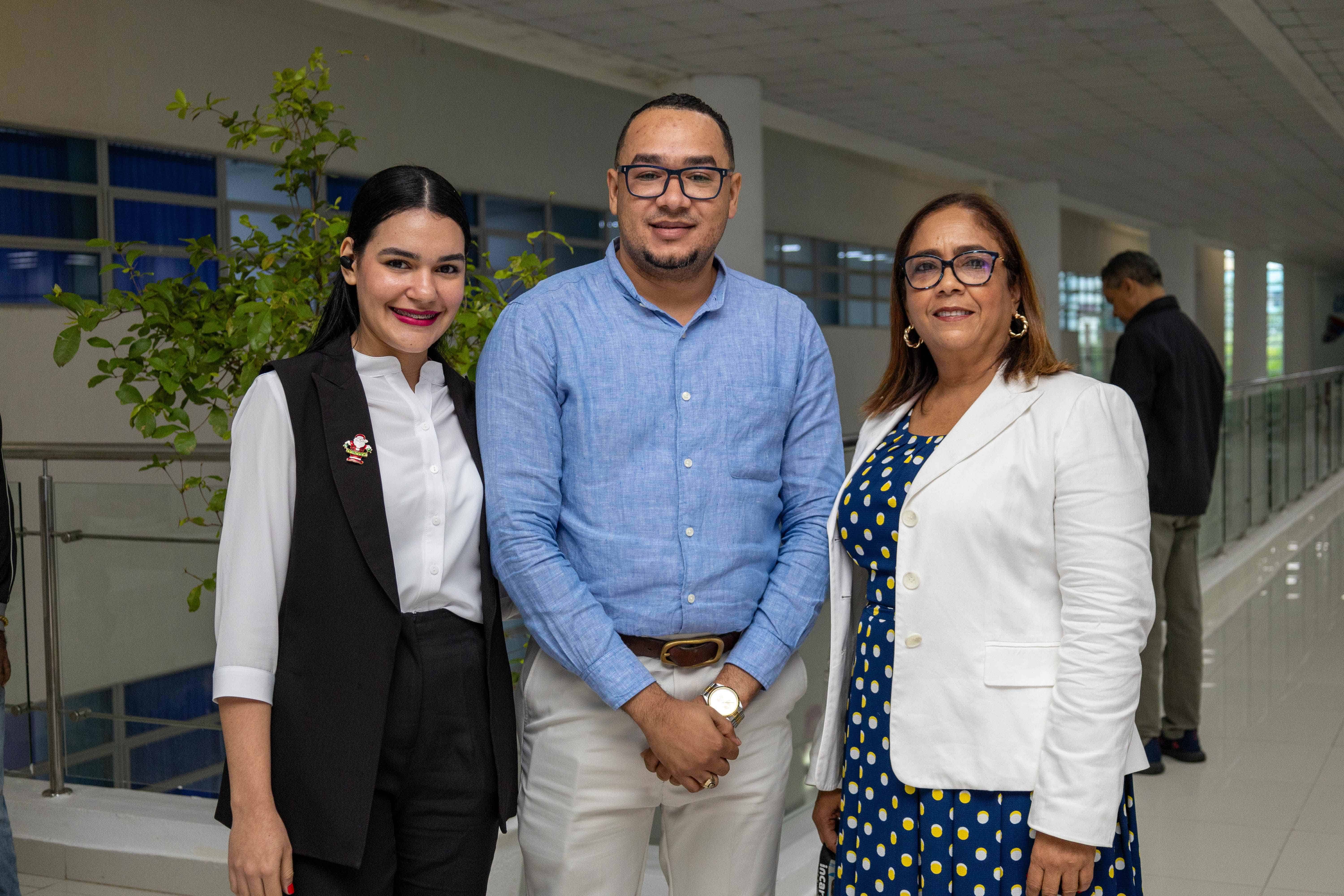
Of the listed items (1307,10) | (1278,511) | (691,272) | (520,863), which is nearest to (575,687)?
(691,272)

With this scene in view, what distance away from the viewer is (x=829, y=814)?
2.09m

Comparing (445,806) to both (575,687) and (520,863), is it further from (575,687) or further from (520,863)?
(520,863)

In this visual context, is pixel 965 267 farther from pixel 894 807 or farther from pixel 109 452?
pixel 109 452

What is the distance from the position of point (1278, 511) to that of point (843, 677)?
9.99m

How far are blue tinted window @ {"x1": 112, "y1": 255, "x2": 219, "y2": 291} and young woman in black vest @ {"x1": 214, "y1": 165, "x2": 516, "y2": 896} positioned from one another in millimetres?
7208

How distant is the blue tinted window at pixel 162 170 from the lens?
342 inches

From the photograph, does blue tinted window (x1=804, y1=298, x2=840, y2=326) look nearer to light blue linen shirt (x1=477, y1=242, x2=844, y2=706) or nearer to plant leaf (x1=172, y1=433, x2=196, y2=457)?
plant leaf (x1=172, y1=433, x2=196, y2=457)

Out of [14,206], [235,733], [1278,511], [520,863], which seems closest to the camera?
[235,733]

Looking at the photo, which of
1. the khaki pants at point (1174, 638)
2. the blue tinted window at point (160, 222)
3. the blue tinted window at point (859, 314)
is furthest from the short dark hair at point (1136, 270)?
the blue tinted window at point (859, 314)

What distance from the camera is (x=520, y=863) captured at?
3.19 metres

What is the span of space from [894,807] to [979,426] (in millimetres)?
626

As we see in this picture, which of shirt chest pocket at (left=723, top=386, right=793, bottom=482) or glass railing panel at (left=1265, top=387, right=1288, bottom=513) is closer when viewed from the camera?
shirt chest pocket at (left=723, top=386, right=793, bottom=482)

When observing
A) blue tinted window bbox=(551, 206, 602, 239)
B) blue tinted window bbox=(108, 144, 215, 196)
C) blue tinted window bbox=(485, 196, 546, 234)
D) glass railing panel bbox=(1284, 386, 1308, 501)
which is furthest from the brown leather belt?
blue tinted window bbox=(551, 206, 602, 239)

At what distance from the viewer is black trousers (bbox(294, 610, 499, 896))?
5.87 ft
